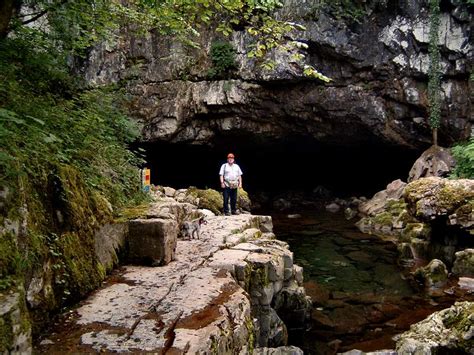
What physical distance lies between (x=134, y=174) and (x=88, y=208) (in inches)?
97.3

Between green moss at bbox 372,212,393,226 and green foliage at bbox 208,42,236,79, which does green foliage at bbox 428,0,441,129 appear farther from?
green foliage at bbox 208,42,236,79

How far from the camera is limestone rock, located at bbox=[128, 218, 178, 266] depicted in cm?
537

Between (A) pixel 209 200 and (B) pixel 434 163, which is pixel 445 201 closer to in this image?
(A) pixel 209 200

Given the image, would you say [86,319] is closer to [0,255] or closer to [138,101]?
[0,255]

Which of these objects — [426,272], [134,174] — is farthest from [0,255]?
[426,272]

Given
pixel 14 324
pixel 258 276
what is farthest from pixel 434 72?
pixel 14 324

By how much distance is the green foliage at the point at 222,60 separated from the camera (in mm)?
17789

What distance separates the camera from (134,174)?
23.2 feet

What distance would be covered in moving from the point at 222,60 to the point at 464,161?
409 inches

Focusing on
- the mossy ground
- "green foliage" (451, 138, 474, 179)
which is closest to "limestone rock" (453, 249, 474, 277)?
"green foliage" (451, 138, 474, 179)

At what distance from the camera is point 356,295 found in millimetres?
8734

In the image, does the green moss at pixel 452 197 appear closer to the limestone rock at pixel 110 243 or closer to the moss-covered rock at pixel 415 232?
the moss-covered rock at pixel 415 232

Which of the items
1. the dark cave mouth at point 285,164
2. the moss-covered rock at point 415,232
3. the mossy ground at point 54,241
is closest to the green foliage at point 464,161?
the moss-covered rock at point 415,232

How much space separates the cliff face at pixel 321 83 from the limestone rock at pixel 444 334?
40.9ft
